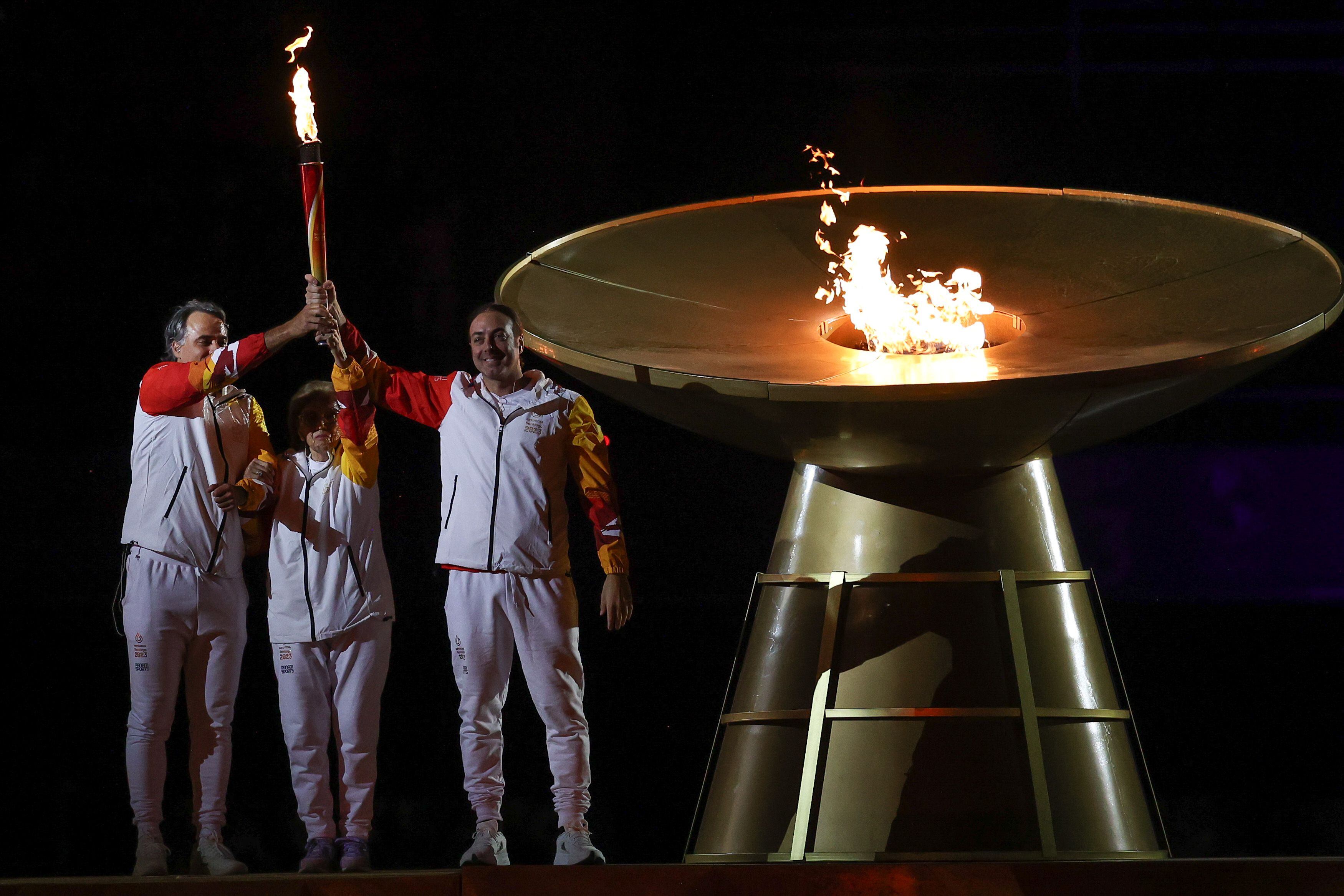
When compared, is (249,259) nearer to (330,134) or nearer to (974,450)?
(330,134)

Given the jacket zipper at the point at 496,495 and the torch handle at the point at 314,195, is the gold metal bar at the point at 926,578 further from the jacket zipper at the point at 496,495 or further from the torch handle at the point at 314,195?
the torch handle at the point at 314,195

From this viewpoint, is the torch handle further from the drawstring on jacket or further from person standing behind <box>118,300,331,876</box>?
the drawstring on jacket

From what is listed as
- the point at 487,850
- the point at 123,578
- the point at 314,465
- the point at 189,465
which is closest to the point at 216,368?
the point at 189,465

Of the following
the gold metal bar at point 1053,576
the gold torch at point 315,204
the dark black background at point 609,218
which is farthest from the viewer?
the dark black background at point 609,218

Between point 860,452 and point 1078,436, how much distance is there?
0.51m

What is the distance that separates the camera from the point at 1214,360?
3.21 m

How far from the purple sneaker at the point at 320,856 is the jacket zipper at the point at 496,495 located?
0.72 metres

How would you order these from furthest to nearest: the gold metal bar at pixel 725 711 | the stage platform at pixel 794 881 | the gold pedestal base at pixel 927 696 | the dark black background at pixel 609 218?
the dark black background at pixel 609 218
the gold metal bar at pixel 725 711
the gold pedestal base at pixel 927 696
the stage platform at pixel 794 881

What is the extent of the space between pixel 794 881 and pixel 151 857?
56.2 inches

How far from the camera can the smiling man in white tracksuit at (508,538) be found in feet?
11.5

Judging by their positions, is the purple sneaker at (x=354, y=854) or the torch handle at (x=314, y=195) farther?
the purple sneaker at (x=354, y=854)

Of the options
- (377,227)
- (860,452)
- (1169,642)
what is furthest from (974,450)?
(377,227)

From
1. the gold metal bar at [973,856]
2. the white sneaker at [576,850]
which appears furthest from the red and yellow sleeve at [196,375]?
the gold metal bar at [973,856]

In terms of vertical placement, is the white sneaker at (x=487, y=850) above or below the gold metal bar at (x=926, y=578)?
below
